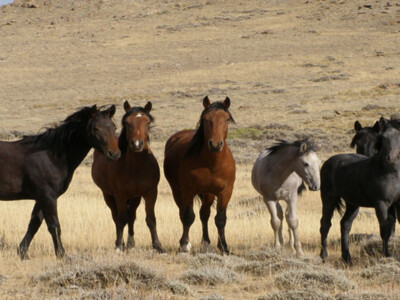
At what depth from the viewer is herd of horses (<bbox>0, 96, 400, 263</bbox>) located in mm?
8477

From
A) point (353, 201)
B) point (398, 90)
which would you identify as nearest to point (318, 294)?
point (353, 201)

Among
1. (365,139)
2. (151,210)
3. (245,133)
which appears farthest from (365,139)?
(245,133)

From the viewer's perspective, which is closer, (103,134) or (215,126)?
(103,134)

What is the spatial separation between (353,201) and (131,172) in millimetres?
2913

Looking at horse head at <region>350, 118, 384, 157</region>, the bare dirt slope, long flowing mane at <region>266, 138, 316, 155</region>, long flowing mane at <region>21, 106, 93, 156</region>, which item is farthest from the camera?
the bare dirt slope

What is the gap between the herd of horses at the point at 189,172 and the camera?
848 cm

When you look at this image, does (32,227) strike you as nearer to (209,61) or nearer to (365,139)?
(365,139)

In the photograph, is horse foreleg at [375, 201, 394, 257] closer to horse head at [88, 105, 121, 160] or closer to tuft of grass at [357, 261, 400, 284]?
tuft of grass at [357, 261, 400, 284]

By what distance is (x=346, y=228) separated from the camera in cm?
901

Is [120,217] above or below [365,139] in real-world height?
below

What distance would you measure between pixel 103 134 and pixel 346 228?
3.36m

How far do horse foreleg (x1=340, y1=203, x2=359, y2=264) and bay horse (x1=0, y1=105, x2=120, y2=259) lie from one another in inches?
121

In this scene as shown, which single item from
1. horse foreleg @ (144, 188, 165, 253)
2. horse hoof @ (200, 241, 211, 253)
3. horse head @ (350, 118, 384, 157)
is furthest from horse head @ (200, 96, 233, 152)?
horse head @ (350, 118, 384, 157)

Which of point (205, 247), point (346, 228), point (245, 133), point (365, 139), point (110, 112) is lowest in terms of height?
point (245, 133)
